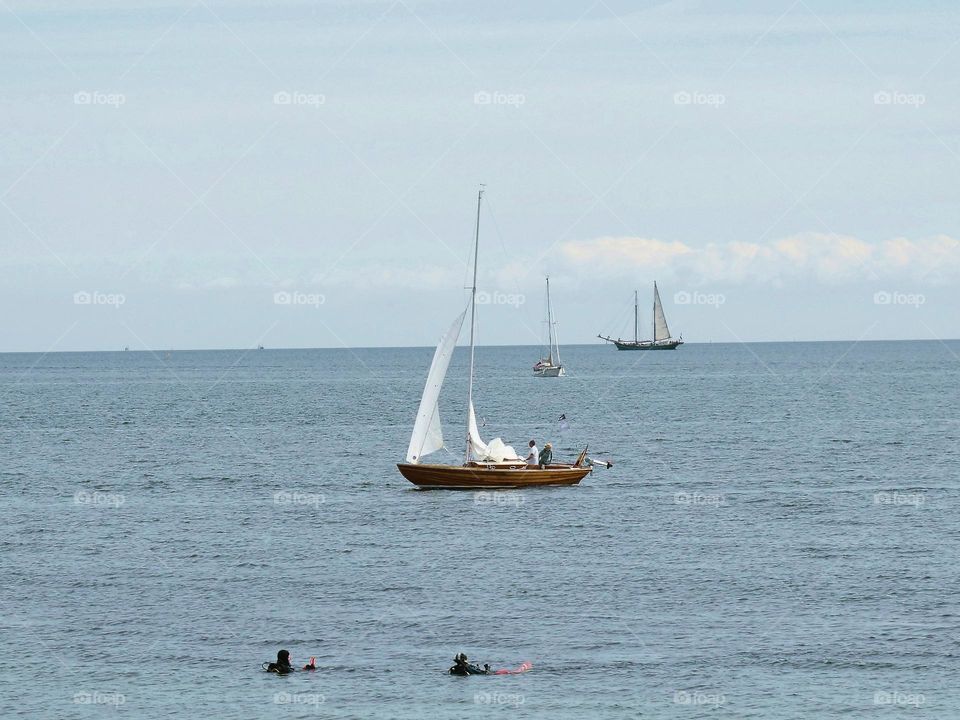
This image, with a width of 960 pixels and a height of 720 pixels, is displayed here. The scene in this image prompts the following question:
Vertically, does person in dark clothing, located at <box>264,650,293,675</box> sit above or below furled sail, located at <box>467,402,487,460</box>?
below

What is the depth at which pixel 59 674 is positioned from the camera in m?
40.3

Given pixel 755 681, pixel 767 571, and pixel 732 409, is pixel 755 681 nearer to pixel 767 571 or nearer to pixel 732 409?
pixel 767 571

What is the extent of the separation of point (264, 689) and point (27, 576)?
793 inches

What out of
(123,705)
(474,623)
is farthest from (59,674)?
(474,623)
